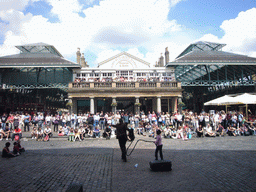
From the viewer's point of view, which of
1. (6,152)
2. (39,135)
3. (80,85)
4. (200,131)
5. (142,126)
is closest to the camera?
(6,152)

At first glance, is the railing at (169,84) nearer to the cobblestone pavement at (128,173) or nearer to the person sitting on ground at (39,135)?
the person sitting on ground at (39,135)

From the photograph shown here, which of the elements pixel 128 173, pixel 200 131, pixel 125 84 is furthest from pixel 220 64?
pixel 128 173

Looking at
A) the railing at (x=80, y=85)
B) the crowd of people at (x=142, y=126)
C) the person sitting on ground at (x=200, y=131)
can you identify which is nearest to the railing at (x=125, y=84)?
the railing at (x=80, y=85)

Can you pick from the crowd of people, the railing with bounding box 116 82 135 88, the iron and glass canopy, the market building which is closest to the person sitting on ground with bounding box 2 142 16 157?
the crowd of people

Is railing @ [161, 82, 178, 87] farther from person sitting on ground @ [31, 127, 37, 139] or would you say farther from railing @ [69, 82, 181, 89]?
person sitting on ground @ [31, 127, 37, 139]

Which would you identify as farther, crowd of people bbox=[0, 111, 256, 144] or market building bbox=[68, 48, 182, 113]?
market building bbox=[68, 48, 182, 113]

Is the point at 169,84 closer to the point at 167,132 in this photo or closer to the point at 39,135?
the point at 167,132

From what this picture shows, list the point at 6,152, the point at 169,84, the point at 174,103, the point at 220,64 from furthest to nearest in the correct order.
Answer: the point at 220,64
the point at 174,103
the point at 169,84
the point at 6,152

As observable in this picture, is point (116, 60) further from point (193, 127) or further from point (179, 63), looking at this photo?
point (193, 127)

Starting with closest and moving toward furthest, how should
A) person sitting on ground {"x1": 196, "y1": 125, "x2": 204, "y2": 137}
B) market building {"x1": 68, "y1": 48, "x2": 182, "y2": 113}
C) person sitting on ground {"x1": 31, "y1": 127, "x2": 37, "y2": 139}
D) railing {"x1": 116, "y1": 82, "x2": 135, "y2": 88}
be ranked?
1. person sitting on ground {"x1": 31, "y1": 127, "x2": 37, "y2": 139}
2. person sitting on ground {"x1": 196, "y1": 125, "x2": 204, "y2": 137}
3. market building {"x1": 68, "y1": 48, "x2": 182, "y2": 113}
4. railing {"x1": 116, "y1": 82, "x2": 135, "y2": 88}

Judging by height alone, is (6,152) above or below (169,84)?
below

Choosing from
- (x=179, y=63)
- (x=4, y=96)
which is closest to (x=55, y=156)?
(x=179, y=63)

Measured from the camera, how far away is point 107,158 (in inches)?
370

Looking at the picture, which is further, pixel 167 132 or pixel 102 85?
pixel 102 85
